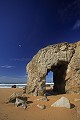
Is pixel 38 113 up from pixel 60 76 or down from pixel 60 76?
down

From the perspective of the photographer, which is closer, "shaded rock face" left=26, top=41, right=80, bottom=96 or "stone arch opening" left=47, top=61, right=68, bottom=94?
"shaded rock face" left=26, top=41, right=80, bottom=96

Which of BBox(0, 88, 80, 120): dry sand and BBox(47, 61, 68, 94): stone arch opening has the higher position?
BBox(47, 61, 68, 94): stone arch opening

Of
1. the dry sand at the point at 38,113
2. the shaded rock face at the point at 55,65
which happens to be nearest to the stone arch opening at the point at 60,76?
the shaded rock face at the point at 55,65

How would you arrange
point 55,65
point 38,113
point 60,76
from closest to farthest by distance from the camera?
point 38,113
point 55,65
point 60,76

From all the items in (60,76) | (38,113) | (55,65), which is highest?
(55,65)

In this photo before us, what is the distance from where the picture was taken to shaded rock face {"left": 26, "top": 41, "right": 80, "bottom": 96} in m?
16.1

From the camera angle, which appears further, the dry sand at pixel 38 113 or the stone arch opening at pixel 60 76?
the stone arch opening at pixel 60 76

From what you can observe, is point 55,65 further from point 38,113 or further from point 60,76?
point 38,113

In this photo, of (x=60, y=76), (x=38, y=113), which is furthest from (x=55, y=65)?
(x=38, y=113)

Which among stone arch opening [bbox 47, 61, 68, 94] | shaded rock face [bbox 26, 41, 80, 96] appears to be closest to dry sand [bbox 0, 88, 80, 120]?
shaded rock face [bbox 26, 41, 80, 96]

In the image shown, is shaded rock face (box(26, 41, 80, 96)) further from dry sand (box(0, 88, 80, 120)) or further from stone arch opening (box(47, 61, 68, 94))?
dry sand (box(0, 88, 80, 120))

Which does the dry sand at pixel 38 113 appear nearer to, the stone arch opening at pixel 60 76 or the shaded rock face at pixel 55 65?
the shaded rock face at pixel 55 65

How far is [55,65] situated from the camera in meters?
17.0

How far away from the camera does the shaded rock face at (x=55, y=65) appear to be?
16109 mm
